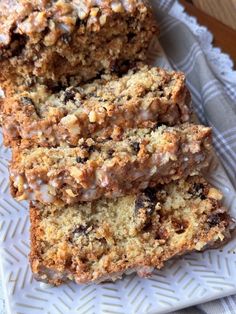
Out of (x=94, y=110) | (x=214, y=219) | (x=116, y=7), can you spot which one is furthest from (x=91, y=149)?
(x=116, y=7)

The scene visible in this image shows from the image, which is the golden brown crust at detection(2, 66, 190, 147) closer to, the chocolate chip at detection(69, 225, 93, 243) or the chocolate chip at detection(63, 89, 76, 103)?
the chocolate chip at detection(63, 89, 76, 103)

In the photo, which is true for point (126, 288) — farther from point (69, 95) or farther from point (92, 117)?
point (69, 95)

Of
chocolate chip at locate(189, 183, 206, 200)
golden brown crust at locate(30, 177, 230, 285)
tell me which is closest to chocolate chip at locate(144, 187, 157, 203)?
golden brown crust at locate(30, 177, 230, 285)

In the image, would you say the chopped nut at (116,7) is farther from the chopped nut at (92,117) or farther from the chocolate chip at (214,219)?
the chocolate chip at (214,219)

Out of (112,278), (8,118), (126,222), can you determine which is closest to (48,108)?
(8,118)

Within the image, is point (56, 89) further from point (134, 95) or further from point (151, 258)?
point (151, 258)

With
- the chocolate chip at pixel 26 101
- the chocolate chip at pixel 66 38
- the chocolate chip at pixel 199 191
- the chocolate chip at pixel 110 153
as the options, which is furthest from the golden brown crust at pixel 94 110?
the chocolate chip at pixel 199 191
